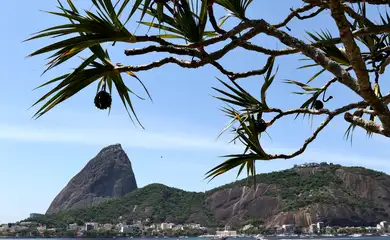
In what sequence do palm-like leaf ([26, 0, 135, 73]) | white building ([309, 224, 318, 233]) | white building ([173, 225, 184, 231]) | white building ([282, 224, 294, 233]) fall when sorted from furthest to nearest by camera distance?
white building ([173, 225, 184, 231])
white building ([282, 224, 294, 233])
white building ([309, 224, 318, 233])
palm-like leaf ([26, 0, 135, 73])

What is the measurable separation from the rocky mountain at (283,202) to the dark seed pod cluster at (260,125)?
128 meters

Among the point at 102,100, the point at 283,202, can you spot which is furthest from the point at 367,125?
the point at 283,202

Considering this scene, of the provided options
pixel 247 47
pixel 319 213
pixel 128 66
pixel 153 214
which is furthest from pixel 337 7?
pixel 153 214

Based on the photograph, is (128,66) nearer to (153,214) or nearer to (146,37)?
(146,37)

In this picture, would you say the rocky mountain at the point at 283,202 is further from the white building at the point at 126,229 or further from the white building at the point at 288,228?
the white building at the point at 126,229

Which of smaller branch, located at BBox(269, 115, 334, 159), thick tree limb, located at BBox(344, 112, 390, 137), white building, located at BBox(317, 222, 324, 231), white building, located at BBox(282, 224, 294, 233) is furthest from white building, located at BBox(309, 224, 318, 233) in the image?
thick tree limb, located at BBox(344, 112, 390, 137)

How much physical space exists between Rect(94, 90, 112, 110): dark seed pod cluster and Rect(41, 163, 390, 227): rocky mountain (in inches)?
5095

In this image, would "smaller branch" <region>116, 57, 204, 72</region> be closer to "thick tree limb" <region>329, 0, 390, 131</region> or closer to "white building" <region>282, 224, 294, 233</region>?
"thick tree limb" <region>329, 0, 390, 131</region>

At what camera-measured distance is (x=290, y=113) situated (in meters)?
3.81

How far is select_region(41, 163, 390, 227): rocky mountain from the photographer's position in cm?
13750

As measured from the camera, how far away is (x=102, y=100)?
2.66m

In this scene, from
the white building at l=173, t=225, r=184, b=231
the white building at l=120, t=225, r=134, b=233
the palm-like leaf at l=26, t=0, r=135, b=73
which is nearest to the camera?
the palm-like leaf at l=26, t=0, r=135, b=73

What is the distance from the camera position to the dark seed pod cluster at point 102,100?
2.65 meters

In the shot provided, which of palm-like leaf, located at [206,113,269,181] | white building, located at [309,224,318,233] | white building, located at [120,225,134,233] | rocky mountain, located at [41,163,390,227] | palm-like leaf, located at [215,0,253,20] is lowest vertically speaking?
palm-like leaf, located at [206,113,269,181]
